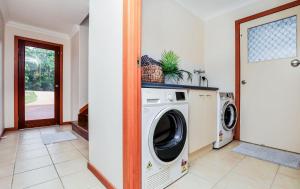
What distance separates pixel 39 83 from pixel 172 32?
3.17 metres

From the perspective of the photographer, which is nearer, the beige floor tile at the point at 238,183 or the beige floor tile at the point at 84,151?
the beige floor tile at the point at 238,183

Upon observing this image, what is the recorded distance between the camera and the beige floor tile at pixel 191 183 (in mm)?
1309

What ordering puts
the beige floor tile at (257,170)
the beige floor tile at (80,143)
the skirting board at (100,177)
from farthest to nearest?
1. the beige floor tile at (80,143)
2. the beige floor tile at (257,170)
3. the skirting board at (100,177)

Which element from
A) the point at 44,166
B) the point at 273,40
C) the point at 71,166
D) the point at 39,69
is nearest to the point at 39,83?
the point at 39,69

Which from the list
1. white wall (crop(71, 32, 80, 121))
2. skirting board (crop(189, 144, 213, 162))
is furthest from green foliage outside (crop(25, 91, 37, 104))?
skirting board (crop(189, 144, 213, 162))

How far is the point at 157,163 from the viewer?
121 cm

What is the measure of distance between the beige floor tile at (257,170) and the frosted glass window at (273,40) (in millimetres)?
1529

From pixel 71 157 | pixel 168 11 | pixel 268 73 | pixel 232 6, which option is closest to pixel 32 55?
pixel 71 157

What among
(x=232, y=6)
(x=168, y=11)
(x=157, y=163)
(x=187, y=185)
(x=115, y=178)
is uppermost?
(x=232, y=6)

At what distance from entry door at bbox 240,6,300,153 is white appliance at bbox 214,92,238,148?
27 centimetres

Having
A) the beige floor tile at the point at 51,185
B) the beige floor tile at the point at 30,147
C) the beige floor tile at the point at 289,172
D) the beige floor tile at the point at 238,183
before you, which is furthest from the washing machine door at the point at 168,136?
Result: the beige floor tile at the point at 30,147

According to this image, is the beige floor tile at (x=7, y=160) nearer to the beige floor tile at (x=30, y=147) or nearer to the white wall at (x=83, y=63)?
the beige floor tile at (x=30, y=147)

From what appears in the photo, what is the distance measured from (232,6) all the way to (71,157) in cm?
343

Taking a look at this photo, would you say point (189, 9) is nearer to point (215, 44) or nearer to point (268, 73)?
point (215, 44)
